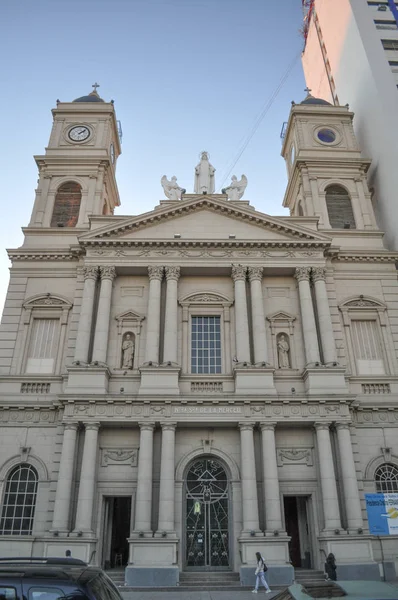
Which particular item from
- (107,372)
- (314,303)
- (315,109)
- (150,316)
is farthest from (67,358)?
(315,109)

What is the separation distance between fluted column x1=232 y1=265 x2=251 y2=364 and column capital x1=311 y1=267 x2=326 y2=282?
3.66 meters

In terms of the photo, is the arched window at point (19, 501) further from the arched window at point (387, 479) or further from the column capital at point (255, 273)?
the arched window at point (387, 479)

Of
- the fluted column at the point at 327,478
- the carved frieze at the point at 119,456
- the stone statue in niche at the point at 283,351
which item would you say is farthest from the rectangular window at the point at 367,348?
the carved frieze at the point at 119,456

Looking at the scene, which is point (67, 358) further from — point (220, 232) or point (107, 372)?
point (220, 232)

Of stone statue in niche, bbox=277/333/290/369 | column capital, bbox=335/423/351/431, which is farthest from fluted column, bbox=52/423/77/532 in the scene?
column capital, bbox=335/423/351/431

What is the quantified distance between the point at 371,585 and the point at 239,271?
2149cm

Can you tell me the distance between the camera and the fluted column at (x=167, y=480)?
20953mm

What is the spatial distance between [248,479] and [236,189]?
55.5 feet

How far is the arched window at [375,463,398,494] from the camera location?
76.1 feet

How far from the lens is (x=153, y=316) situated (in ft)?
82.6

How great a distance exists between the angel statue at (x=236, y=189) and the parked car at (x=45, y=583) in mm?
Answer: 26560

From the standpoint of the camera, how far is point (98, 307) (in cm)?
2558

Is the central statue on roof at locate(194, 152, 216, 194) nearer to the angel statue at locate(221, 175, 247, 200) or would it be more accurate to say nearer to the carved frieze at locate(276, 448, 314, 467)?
the angel statue at locate(221, 175, 247, 200)

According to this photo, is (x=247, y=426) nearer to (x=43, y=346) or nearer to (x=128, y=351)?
(x=128, y=351)
